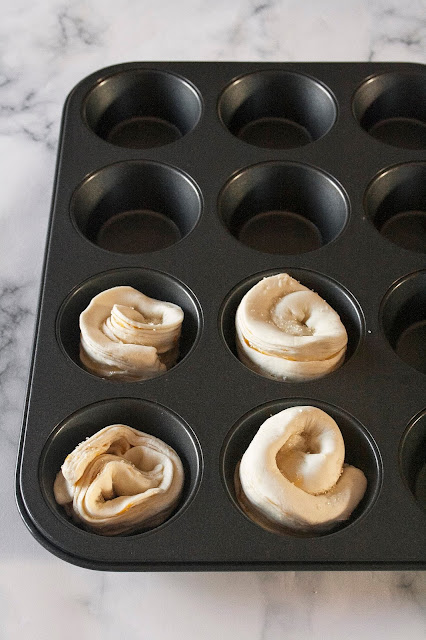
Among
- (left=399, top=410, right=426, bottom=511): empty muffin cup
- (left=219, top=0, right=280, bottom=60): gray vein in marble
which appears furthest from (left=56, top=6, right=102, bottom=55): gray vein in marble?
(left=399, top=410, right=426, bottom=511): empty muffin cup

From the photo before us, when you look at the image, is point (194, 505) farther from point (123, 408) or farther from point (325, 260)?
point (325, 260)

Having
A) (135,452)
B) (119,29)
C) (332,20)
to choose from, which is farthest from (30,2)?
(135,452)

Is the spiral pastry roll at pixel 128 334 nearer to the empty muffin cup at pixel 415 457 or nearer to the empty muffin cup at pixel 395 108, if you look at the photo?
the empty muffin cup at pixel 415 457

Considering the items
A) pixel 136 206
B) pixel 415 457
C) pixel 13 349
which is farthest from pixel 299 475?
pixel 136 206

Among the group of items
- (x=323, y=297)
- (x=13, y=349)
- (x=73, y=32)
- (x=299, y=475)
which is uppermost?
(x=73, y=32)

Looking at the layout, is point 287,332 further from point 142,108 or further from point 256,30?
point 256,30

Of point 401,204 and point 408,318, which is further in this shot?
point 401,204

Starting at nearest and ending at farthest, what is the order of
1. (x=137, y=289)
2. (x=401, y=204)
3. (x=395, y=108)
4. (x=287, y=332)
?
(x=287, y=332)
(x=137, y=289)
(x=401, y=204)
(x=395, y=108)
